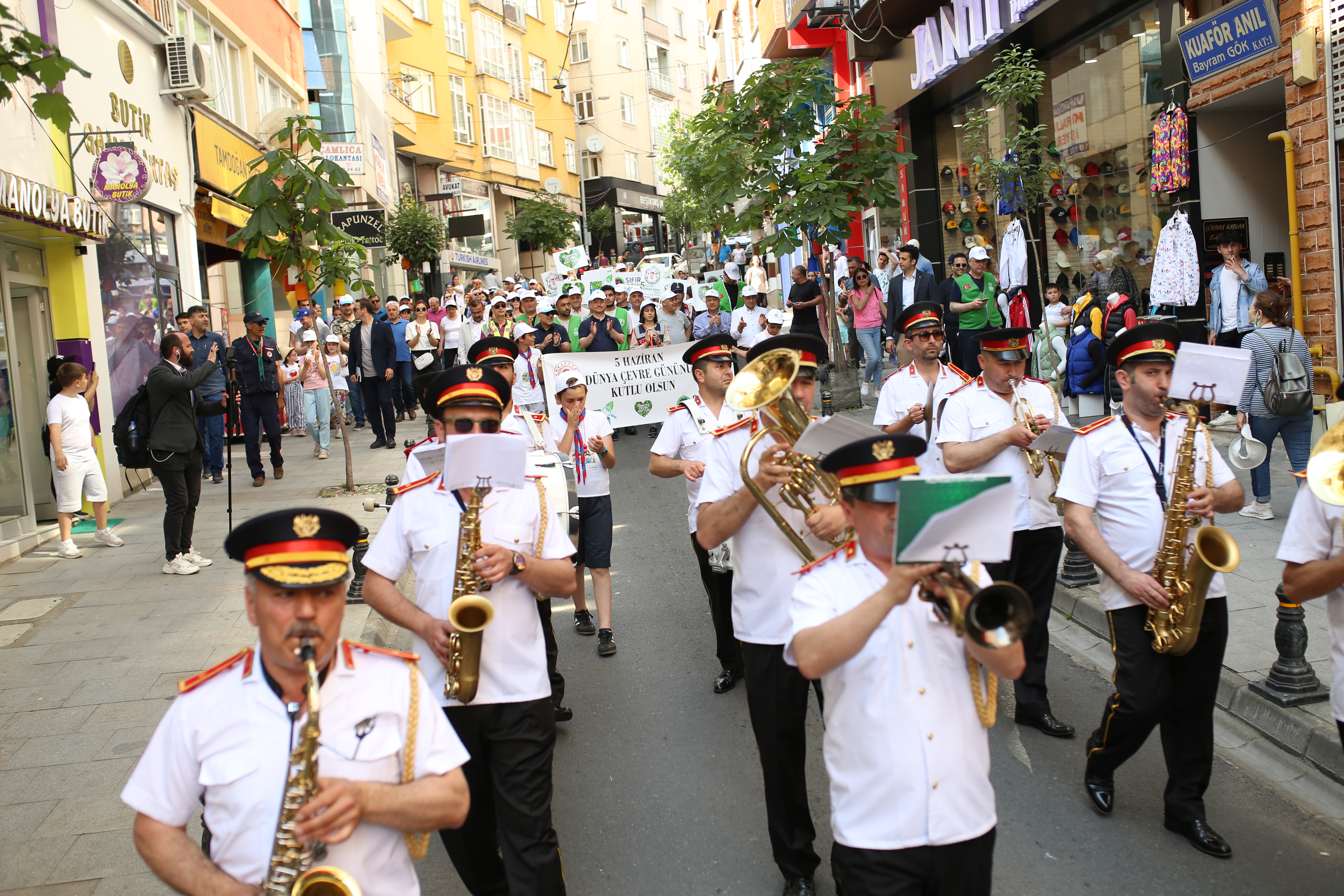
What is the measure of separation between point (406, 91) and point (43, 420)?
3325cm

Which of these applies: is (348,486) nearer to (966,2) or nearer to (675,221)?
(966,2)

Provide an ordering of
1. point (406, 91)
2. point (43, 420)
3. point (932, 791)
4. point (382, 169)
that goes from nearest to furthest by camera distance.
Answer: point (932, 791) → point (43, 420) → point (382, 169) → point (406, 91)

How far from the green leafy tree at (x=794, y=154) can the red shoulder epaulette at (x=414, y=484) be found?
11342mm

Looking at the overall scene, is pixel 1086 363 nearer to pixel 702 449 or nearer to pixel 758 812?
pixel 702 449

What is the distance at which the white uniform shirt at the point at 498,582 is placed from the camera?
3836 millimetres

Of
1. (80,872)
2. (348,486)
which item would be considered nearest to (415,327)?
(348,486)

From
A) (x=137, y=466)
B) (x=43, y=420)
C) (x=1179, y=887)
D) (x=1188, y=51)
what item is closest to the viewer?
(x=1179, y=887)

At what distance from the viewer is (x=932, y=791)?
9.45ft

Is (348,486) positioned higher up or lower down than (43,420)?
lower down

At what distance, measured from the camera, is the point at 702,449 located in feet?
16.9

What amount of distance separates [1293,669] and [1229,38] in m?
9.16

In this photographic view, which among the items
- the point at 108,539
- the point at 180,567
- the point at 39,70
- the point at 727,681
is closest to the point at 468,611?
the point at 39,70

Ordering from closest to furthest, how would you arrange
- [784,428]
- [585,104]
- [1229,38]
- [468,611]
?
[468,611]
[784,428]
[1229,38]
[585,104]

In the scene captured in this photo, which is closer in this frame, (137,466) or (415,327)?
(137,466)
